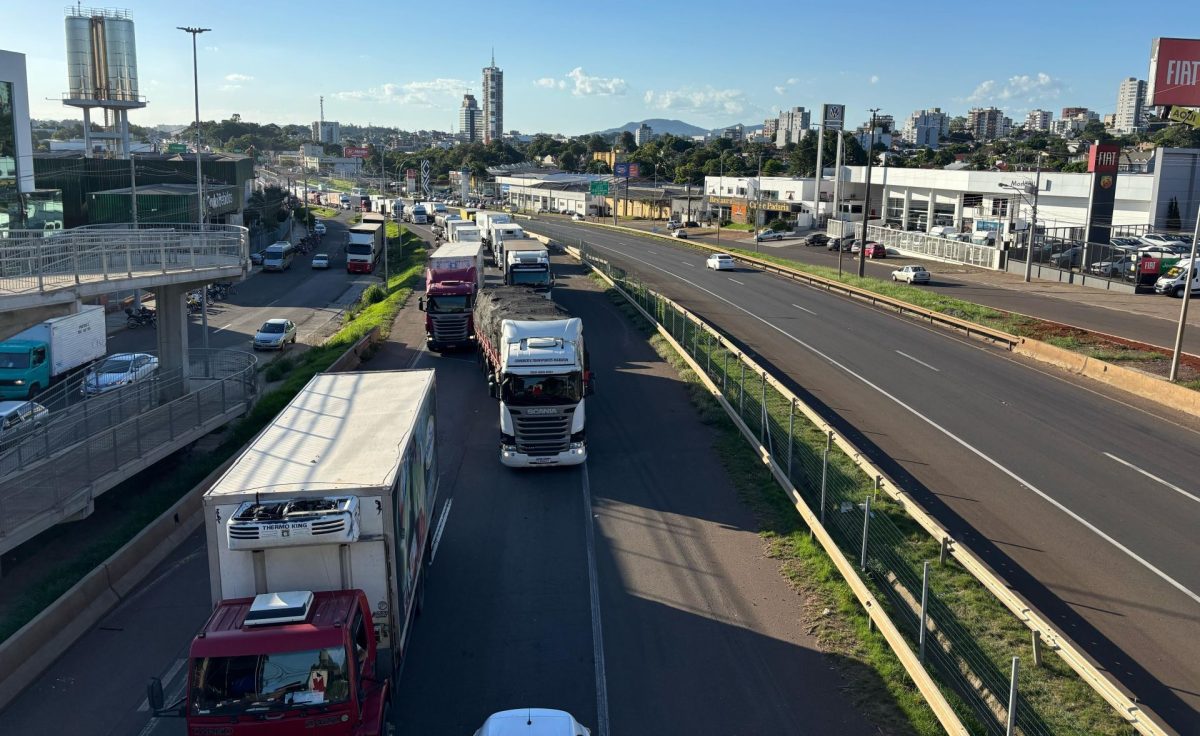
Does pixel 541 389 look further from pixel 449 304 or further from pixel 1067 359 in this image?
pixel 1067 359

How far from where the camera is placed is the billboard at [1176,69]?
161 ft

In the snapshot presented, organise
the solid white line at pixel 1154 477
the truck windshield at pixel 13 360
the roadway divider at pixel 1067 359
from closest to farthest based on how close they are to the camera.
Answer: the solid white line at pixel 1154 477 < the roadway divider at pixel 1067 359 < the truck windshield at pixel 13 360

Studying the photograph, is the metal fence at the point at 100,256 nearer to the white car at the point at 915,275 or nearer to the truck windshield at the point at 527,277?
the truck windshield at the point at 527,277

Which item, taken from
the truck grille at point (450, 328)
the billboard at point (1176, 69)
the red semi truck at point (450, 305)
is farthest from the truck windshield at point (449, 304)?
the billboard at point (1176, 69)

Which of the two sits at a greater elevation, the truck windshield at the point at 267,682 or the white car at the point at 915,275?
the white car at the point at 915,275

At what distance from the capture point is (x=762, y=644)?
41.4 feet

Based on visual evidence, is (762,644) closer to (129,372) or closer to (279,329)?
(129,372)

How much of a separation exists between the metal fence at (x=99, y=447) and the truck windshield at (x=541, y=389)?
25.0 feet

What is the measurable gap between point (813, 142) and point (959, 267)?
97.7 m


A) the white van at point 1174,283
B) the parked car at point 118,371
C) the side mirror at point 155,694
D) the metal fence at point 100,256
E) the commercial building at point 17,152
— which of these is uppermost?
the commercial building at point 17,152

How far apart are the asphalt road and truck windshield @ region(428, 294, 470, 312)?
33.5 ft

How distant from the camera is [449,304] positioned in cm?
3198

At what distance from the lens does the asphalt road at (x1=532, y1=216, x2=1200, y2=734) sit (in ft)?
41.4

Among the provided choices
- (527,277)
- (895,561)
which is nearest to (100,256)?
(527,277)
